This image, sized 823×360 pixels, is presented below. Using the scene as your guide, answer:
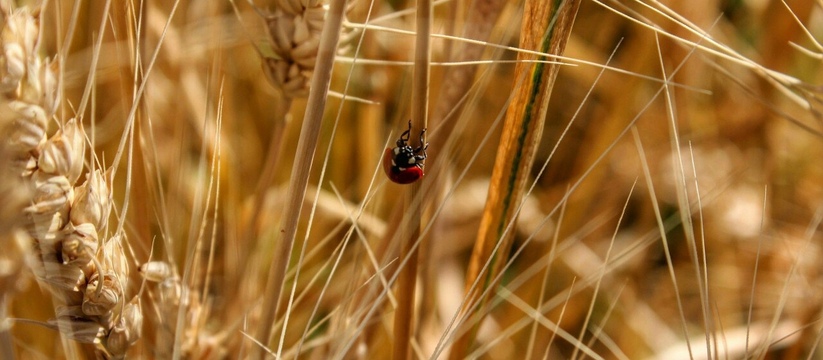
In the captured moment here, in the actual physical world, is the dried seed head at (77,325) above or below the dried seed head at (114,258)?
below

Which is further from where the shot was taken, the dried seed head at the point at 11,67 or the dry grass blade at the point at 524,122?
the dry grass blade at the point at 524,122

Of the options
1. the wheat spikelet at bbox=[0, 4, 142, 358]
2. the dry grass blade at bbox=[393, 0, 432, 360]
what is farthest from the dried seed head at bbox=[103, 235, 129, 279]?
the dry grass blade at bbox=[393, 0, 432, 360]

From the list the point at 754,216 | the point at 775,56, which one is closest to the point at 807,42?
the point at 775,56

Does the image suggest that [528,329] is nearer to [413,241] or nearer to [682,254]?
[682,254]

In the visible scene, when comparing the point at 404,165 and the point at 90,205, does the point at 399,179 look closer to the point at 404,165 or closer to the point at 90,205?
the point at 404,165

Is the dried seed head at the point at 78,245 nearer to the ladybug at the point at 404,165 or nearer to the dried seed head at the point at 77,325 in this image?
the dried seed head at the point at 77,325

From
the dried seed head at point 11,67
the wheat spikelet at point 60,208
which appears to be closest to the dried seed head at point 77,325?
the wheat spikelet at point 60,208

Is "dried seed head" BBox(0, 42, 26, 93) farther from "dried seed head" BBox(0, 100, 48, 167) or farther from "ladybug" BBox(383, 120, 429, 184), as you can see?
"ladybug" BBox(383, 120, 429, 184)
